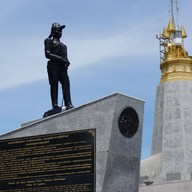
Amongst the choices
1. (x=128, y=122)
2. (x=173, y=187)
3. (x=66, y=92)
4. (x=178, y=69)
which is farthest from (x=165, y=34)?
(x=128, y=122)

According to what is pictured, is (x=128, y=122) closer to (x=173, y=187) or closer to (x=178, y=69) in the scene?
(x=173, y=187)

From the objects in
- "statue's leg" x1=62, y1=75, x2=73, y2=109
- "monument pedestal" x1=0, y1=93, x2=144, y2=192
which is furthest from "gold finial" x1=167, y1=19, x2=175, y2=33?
"monument pedestal" x1=0, y1=93, x2=144, y2=192

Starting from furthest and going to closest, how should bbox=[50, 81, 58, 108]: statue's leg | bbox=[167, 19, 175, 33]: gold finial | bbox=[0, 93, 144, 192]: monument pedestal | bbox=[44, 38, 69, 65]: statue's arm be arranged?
bbox=[167, 19, 175, 33]: gold finial → bbox=[50, 81, 58, 108]: statue's leg → bbox=[44, 38, 69, 65]: statue's arm → bbox=[0, 93, 144, 192]: monument pedestal

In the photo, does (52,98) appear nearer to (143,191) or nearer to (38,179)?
(38,179)

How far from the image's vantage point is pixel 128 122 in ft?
50.8

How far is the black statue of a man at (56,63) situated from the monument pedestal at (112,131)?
49.1 inches

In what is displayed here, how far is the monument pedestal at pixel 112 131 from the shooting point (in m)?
14.9

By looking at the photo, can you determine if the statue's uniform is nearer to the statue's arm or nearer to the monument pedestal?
the statue's arm

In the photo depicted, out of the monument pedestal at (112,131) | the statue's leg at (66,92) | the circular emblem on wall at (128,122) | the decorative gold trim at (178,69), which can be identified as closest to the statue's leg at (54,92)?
the statue's leg at (66,92)

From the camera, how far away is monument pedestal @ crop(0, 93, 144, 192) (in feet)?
48.9

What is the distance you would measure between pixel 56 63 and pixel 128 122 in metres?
2.71

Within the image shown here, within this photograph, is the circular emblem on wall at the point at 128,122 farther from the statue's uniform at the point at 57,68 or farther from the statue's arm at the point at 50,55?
the statue's arm at the point at 50,55

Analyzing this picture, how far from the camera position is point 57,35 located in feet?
55.8

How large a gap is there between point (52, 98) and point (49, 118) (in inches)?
47.4
